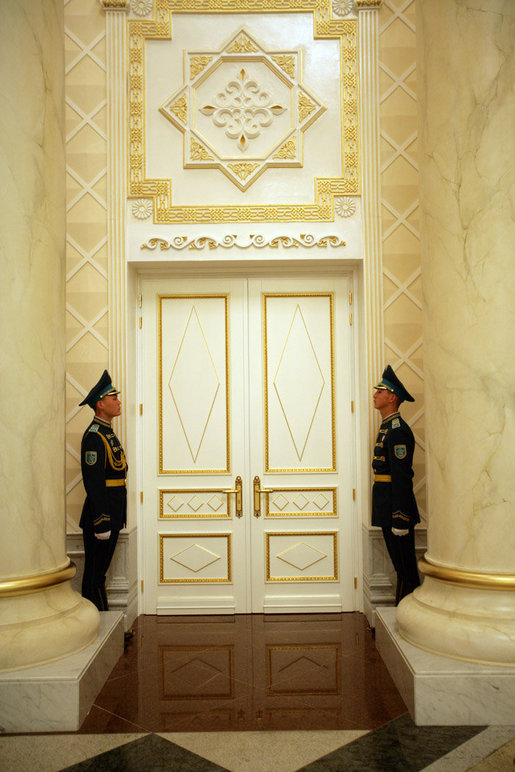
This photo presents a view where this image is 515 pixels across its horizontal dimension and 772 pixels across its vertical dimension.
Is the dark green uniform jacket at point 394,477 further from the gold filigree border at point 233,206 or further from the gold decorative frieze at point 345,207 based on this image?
the gold filigree border at point 233,206

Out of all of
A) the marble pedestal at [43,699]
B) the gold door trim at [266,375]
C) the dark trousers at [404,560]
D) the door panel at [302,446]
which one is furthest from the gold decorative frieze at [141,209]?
the marble pedestal at [43,699]

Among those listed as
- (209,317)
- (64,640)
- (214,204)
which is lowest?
(64,640)

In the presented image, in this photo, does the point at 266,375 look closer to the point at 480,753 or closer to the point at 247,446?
the point at 247,446

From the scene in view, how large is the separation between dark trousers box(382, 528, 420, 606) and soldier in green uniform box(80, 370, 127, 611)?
167 cm

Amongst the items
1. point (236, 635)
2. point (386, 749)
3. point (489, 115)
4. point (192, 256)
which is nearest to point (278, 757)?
point (386, 749)

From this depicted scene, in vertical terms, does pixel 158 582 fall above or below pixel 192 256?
below

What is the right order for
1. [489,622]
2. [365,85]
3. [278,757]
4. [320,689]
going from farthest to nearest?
[365,85], [320,689], [489,622], [278,757]

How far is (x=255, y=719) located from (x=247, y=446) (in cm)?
204

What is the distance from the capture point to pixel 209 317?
4.62 meters

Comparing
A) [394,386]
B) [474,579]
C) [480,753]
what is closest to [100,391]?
[394,386]

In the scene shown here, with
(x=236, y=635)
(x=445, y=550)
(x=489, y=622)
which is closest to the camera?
(x=489, y=622)

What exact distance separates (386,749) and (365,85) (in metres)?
3.94

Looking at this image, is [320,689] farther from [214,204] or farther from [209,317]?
[214,204]

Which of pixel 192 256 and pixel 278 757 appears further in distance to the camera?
pixel 192 256
